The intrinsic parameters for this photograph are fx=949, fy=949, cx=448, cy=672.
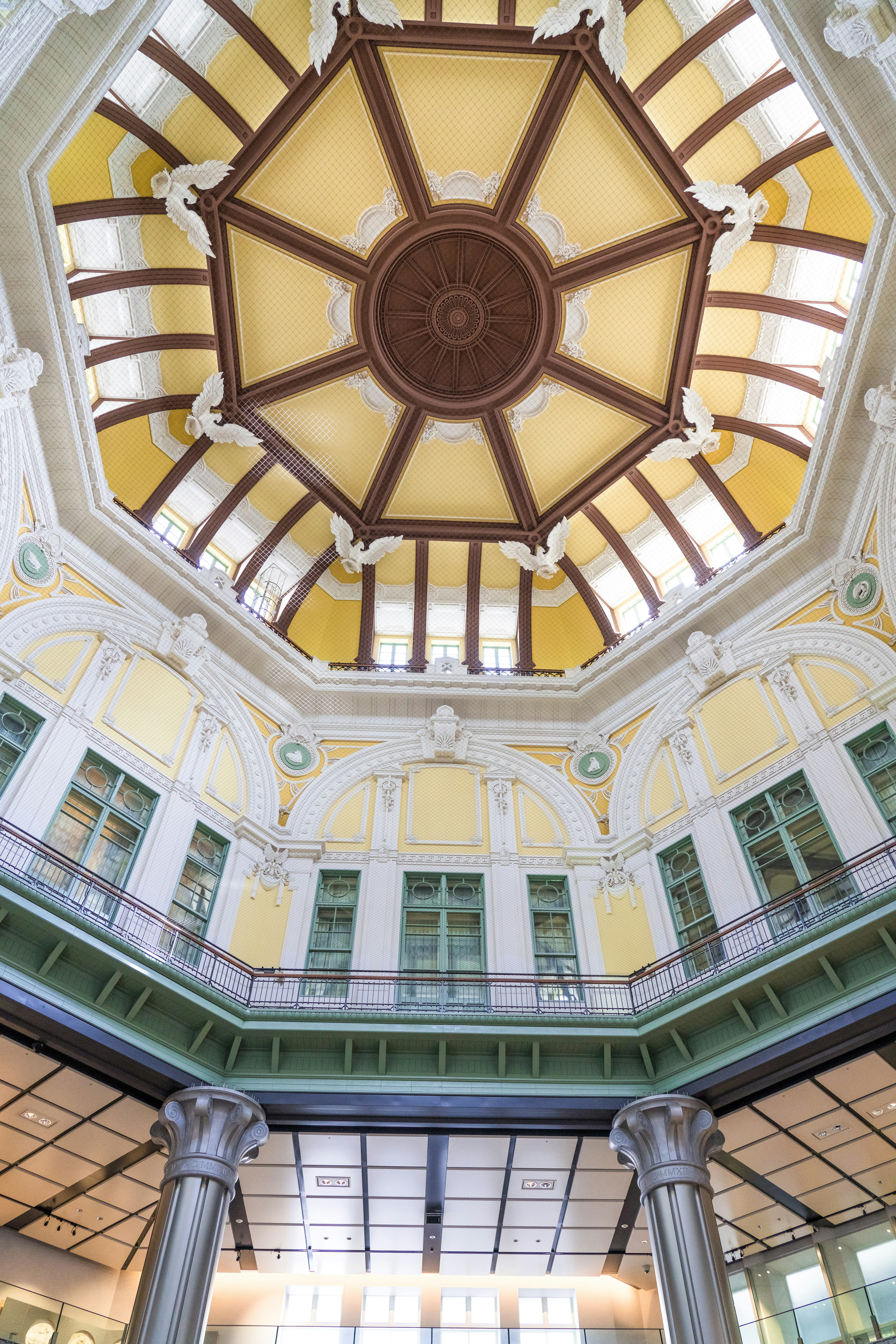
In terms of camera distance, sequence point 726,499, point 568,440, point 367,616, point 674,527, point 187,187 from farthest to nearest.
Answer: point 367,616, point 568,440, point 674,527, point 726,499, point 187,187

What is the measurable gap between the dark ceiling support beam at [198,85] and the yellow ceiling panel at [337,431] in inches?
214

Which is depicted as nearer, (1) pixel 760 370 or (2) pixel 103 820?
(2) pixel 103 820

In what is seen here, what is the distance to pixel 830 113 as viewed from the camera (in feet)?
47.9

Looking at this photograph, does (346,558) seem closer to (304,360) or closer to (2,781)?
(304,360)

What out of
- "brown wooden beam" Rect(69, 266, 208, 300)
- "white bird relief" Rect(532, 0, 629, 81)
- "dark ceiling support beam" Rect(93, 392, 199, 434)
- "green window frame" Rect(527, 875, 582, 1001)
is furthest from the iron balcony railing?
"white bird relief" Rect(532, 0, 629, 81)

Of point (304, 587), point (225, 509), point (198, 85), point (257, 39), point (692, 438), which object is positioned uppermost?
point (257, 39)

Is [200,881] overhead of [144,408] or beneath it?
beneath

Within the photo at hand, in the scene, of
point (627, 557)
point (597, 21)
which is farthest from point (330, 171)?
point (627, 557)

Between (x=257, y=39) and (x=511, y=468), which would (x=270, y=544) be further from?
(x=257, y=39)

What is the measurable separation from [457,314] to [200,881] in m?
13.6

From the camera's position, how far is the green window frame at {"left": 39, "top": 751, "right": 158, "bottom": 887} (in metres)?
15.6

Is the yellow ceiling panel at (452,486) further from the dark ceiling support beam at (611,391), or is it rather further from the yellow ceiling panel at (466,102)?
the yellow ceiling panel at (466,102)

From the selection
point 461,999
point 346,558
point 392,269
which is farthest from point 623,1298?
point 392,269

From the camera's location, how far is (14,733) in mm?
15734
